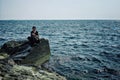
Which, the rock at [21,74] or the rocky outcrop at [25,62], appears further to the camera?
the rocky outcrop at [25,62]

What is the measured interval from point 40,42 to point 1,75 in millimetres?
6838

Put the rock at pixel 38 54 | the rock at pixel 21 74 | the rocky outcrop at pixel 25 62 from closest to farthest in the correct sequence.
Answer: the rock at pixel 21 74, the rocky outcrop at pixel 25 62, the rock at pixel 38 54

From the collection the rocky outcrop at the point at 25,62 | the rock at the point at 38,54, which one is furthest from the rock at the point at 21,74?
the rock at the point at 38,54

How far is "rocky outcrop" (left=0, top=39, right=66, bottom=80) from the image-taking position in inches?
405

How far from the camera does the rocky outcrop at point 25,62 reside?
1030 cm

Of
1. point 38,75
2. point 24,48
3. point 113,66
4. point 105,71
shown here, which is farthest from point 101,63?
point 38,75

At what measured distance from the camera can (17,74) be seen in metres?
10.3

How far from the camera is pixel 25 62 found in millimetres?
13867

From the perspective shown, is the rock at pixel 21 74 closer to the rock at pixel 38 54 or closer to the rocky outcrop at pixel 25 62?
the rocky outcrop at pixel 25 62

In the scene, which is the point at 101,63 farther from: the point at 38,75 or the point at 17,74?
the point at 17,74

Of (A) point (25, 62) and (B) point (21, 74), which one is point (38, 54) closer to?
(A) point (25, 62)

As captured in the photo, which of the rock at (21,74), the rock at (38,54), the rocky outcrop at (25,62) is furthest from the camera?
the rock at (38,54)

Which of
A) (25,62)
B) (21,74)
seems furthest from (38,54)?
(21,74)

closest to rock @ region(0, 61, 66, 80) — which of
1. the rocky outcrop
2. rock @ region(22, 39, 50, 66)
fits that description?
the rocky outcrop
